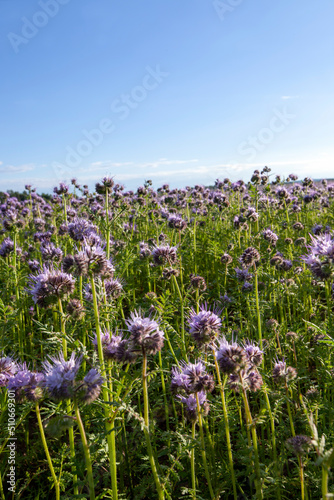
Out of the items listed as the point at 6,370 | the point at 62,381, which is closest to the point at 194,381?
the point at 62,381

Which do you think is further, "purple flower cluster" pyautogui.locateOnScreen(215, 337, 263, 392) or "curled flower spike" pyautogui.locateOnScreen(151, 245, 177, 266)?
"curled flower spike" pyautogui.locateOnScreen(151, 245, 177, 266)

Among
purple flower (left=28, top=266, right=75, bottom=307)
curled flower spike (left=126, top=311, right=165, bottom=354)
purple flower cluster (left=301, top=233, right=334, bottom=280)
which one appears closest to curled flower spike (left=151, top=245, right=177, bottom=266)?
purple flower (left=28, top=266, right=75, bottom=307)

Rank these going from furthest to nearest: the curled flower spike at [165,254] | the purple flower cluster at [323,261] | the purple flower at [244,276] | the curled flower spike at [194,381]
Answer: the purple flower at [244,276] → the curled flower spike at [165,254] → the curled flower spike at [194,381] → the purple flower cluster at [323,261]

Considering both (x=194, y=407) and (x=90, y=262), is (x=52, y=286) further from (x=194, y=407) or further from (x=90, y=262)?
(x=194, y=407)

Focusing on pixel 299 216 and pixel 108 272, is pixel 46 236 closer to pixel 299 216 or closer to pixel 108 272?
pixel 108 272

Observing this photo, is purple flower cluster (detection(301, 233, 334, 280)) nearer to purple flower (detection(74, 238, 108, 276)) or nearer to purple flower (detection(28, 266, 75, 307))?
purple flower (detection(74, 238, 108, 276))

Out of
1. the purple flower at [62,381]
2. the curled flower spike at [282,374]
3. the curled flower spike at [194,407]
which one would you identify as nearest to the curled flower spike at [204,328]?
the curled flower spike at [194,407]

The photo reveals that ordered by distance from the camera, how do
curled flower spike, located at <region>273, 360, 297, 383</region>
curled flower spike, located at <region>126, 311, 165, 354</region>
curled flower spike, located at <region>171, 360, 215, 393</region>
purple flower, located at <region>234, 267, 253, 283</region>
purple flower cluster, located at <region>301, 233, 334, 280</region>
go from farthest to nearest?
purple flower, located at <region>234, 267, 253, 283</region> → curled flower spike, located at <region>273, 360, 297, 383</region> → curled flower spike, located at <region>171, 360, 215, 393</region> → purple flower cluster, located at <region>301, 233, 334, 280</region> → curled flower spike, located at <region>126, 311, 165, 354</region>

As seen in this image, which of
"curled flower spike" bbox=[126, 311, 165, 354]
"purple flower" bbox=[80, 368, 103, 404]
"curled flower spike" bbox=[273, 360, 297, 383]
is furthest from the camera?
"curled flower spike" bbox=[273, 360, 297, 383]

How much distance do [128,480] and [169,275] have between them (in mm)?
2192

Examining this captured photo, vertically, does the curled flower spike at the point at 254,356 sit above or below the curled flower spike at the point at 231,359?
below

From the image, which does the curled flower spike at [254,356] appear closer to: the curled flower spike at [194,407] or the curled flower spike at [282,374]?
the curled flower spike at [282,374]

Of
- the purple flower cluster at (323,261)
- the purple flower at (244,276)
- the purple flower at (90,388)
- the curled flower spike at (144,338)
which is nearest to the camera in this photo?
the purple flower at (90,388)

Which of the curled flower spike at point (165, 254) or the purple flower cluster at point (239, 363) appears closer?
the purple flower cluster at point (239, 363)
